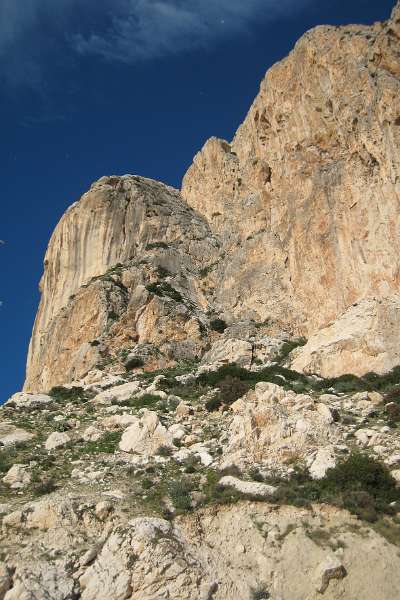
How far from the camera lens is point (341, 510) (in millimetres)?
15227

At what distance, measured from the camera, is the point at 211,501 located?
16.1 m

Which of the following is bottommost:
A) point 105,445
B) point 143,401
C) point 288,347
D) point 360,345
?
point 105,445

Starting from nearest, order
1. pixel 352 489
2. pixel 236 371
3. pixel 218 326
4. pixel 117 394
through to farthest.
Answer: pixel 352 489 < pixel 117 394 < pixel 236 371 < pixel 218 326

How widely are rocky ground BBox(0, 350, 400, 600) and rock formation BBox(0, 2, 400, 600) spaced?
0.06 m

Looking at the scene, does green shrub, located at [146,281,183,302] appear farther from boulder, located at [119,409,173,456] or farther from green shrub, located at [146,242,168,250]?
boulder, located at [119,409,173,456]

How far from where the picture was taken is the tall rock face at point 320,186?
33.6 metres

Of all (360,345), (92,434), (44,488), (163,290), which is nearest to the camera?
(44,488)

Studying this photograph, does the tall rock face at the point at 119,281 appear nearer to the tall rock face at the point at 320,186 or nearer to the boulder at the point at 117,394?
the tall rock face at the point at 320,186

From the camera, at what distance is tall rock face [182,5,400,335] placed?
33.6 meters

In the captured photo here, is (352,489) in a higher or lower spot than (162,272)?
lower

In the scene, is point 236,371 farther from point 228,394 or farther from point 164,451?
point 164,451

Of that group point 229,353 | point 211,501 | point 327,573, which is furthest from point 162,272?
point 327,573

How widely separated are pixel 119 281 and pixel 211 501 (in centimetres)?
3061

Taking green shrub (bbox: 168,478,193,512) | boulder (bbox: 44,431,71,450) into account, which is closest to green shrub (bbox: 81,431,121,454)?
boulder (bbox: 44,431,71,450)
